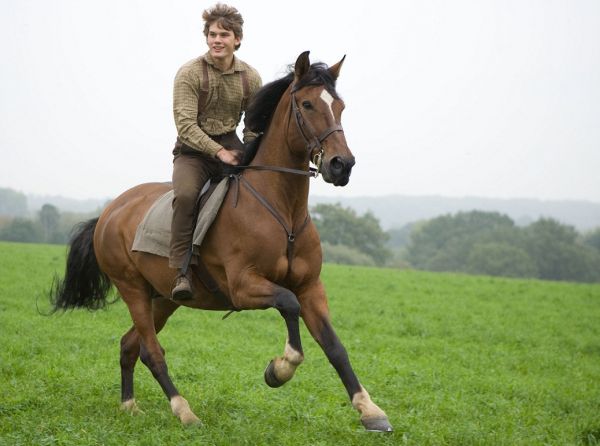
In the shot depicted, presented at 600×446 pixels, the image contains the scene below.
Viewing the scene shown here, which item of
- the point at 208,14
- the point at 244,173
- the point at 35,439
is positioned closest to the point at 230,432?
the point at 35,439

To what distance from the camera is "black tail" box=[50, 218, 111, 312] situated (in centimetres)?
988

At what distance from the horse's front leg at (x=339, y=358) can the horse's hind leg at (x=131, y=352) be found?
2.77 m

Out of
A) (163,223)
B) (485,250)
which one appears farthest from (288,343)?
(485,250)

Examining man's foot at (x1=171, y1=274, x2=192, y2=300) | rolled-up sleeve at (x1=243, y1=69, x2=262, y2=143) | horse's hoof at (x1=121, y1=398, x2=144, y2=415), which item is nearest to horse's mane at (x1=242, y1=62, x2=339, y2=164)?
rolled-up sleeve at (x1=243, y1=69, x2=262, y2=143)

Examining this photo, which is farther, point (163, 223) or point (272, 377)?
point (163, 223)

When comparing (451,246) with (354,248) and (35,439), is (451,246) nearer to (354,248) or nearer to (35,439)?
(354,248)

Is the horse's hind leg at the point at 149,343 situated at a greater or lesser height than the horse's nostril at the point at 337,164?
lesser

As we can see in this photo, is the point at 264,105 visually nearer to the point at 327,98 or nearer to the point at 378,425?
the point at 327,98

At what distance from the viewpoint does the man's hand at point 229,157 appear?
7.42m

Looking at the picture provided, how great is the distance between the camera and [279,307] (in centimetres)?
654

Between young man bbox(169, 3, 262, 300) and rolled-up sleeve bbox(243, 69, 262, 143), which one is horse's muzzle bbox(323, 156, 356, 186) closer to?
young man bbox(169, 3, 262, 300)

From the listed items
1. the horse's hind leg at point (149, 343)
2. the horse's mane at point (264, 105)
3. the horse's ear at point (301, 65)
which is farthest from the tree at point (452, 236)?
the horse's ear at point (301, 65)

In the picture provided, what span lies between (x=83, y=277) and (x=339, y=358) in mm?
4667

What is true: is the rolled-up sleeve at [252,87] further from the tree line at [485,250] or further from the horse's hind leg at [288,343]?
the tree line at [485,250]
